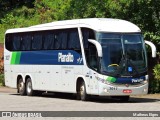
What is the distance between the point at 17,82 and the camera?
32438 mm

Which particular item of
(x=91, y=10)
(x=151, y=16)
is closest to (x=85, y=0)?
(x=91, y=10)

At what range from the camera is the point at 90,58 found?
25344 mm

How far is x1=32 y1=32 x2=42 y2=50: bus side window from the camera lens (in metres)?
29.9

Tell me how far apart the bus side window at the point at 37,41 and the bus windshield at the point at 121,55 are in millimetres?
5560

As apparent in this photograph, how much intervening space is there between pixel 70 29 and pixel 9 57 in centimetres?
700

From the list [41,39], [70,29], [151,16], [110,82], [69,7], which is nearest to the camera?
[110,82]

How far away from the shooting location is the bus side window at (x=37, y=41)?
29884mm

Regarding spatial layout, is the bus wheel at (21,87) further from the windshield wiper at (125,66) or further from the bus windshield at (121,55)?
the windshield wiper at (125,66)

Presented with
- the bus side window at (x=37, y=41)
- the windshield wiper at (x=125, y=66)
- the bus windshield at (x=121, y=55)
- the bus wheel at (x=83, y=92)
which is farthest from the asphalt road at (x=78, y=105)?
the bus side window at (x=37, y=41)

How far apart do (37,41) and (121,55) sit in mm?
6497

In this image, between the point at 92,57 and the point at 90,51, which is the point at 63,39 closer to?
the point at 90,51

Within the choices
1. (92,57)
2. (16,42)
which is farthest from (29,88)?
(92,57)

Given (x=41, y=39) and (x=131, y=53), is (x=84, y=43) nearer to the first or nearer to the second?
(x=131, y=53)

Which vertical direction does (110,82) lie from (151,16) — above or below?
below
